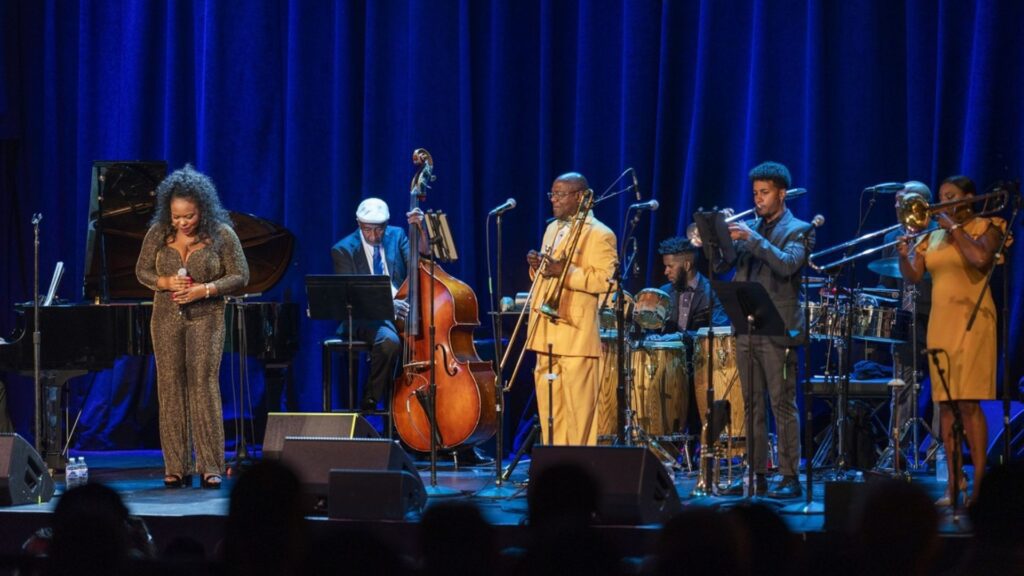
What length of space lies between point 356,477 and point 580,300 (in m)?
2.14

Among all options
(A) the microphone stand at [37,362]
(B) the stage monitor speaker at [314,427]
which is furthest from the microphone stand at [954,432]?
(A) the microphone stand at [37,362]

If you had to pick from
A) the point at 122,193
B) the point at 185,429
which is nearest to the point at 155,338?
the point at 185,429

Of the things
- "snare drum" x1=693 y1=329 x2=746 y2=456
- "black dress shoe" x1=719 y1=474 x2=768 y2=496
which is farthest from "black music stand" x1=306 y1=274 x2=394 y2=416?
"black dress shoe" x1=719 y1=474 x2=768 y2=496

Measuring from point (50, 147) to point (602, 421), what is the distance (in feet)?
18.5

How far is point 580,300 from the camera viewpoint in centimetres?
756

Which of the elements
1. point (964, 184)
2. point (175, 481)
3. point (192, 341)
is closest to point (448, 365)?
point (192, 341)

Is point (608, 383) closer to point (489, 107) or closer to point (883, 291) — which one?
point (883, 291)

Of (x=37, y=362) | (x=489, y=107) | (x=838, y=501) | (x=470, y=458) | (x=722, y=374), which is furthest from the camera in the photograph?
A: (x=489, y=107)

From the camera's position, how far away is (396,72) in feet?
36.1

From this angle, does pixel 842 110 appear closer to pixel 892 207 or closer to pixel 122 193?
pixel 892 207

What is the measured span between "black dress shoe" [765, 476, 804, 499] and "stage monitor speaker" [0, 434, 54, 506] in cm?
397

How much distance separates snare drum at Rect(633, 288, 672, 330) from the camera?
362 inches

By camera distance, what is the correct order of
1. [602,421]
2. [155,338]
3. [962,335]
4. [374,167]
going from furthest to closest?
1. [374,167]
2. [602,421]
3. [155,338]
4. [962,335]

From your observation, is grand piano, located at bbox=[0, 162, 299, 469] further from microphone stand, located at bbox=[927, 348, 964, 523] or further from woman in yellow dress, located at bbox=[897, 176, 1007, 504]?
microphone stand, located at bbox=[927, 348, 964, 523]
